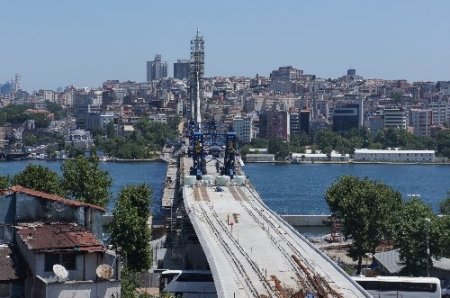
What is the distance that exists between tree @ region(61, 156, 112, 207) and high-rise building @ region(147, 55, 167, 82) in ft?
339

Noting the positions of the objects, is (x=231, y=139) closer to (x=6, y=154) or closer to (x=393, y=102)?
(x=6, y=154)

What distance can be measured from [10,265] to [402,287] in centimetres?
434

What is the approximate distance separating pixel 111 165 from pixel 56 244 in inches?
1564

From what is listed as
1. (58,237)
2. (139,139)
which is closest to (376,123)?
(139,139)

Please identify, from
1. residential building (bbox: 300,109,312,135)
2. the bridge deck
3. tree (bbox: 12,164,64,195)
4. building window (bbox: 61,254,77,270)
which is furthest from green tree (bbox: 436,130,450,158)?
building window (bbox: 61,254,77,270)

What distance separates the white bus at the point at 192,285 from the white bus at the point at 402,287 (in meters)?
1.59

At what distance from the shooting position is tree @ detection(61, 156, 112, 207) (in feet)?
48.7

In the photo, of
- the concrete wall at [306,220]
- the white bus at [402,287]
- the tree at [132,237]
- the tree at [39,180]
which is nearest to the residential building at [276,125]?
the concrete wall at [306,220]

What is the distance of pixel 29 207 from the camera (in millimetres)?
8328

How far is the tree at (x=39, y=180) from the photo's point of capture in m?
14.0

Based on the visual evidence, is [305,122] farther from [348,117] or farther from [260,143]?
[260,143]

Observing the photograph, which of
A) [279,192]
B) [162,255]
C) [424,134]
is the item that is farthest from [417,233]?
[424,134]

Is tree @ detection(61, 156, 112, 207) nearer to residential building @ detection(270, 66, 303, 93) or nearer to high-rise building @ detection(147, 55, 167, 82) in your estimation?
residential building @ detection(270, 66, 303, 93)

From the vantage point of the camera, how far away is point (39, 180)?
Result: 14.3 m
